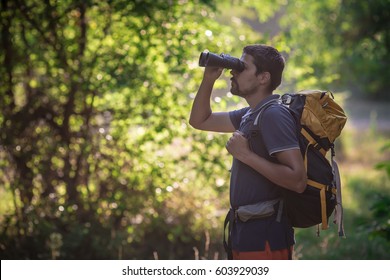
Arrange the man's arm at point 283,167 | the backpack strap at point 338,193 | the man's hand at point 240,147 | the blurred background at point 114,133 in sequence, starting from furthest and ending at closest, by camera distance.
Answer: the blurred background at point 114,133 < the backpack strap at point 338,193 < the man's hand at point 240,147 < the man's arm at point 283,167

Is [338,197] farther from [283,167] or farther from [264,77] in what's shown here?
[264,77]

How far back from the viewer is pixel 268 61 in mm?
3143

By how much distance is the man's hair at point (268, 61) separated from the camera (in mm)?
3146

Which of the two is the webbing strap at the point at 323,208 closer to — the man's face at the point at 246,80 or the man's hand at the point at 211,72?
the man's face at the point at 246,80

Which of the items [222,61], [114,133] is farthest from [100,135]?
[222,61]

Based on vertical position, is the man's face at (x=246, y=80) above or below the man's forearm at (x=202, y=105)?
above

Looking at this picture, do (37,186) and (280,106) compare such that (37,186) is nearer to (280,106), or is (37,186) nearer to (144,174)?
(144,174)

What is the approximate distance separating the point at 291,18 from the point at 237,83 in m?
6.24

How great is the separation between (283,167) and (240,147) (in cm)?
25

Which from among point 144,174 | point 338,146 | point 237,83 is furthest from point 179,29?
point 338,146

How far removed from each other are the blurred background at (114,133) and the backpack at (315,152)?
2.56 meters

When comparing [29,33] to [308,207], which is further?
[29,33]

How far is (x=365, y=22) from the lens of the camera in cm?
1082

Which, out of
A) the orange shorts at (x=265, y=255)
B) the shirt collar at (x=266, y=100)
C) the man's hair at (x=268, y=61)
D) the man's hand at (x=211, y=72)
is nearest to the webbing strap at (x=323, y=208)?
the orange shorts at (x=265, y=255)
